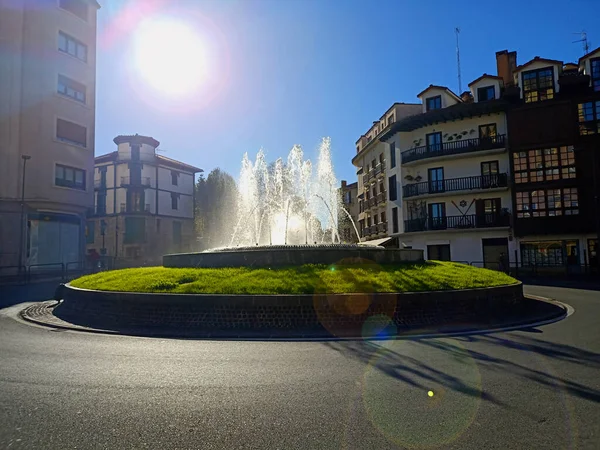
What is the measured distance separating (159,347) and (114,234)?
4665 cm

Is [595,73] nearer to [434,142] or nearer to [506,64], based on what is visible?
[506,64]

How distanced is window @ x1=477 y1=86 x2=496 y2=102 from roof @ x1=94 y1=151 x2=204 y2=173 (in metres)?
36.9

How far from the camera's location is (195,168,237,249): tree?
59.0 meters

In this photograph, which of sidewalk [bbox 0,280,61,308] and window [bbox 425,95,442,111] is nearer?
sidewalk [bbox 0,280,61,308]

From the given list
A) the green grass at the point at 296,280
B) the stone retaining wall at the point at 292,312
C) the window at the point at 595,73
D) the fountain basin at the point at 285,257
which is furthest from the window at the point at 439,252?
the stone retaining wall at the point at 292,312

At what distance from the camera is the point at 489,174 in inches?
1357

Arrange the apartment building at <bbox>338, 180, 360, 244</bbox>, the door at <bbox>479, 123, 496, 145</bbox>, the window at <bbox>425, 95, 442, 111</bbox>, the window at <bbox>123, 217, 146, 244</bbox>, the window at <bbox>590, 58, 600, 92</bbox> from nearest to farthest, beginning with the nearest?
the window at <bbox>590, 58, 600, 92</bbox>
the door at <bbox>479, 123, 496, 145</bbox>
the window at <bbox>425, 95, 442, 111</bbox>
the window at <bbox>123, 217, 146, 244</bbox>
the apartment building at <bbox>338, 180, 360, 244</bbox>

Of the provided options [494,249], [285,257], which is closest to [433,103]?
[494,249]

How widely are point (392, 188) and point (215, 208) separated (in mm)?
27998

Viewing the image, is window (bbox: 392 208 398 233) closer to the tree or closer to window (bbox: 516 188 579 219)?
window (bbox: 516 188 579 219)

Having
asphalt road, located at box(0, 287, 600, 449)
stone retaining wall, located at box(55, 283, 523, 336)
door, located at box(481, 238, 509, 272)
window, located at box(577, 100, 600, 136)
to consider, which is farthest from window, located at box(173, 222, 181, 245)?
asphalt road, located at box(0, 287, 600, 449)

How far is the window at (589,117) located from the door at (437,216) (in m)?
11.3

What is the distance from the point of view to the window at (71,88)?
30206 millimetres

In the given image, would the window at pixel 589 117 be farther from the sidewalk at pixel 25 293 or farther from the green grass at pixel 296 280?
the sidewalk at pixel 25 293
